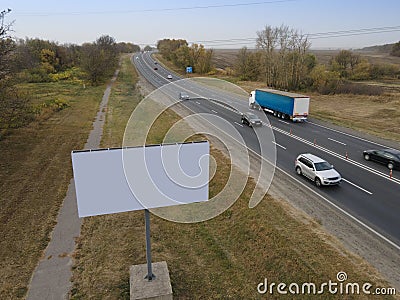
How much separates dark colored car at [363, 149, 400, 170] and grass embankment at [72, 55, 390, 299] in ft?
32.6

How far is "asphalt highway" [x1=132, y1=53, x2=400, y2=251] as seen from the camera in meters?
14.7

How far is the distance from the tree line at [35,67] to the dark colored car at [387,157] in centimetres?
2579

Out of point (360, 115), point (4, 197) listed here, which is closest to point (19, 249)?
point (4, 197)

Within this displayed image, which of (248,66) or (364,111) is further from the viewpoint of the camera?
(248,66)

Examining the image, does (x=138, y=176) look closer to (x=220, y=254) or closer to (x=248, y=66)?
(x=220, y=254)

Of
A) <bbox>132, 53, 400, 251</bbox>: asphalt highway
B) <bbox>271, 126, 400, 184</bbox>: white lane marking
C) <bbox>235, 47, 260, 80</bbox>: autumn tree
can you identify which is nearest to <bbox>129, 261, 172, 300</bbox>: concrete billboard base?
<bbox>132, 53, 400, 251</bbox>: asphalt highway

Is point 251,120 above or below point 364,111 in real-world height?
above

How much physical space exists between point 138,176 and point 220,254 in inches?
217

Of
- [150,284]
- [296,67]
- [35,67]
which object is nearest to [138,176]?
[150,284]

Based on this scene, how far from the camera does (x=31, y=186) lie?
59.0 ft

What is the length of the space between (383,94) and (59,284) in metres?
54.9

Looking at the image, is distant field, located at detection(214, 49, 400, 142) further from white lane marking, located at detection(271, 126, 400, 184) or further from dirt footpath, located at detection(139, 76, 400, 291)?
dirt footpath, located at detection(139, 76, 400, 291)

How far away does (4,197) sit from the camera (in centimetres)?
1648

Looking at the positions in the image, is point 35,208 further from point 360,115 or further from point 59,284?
point 360,115
